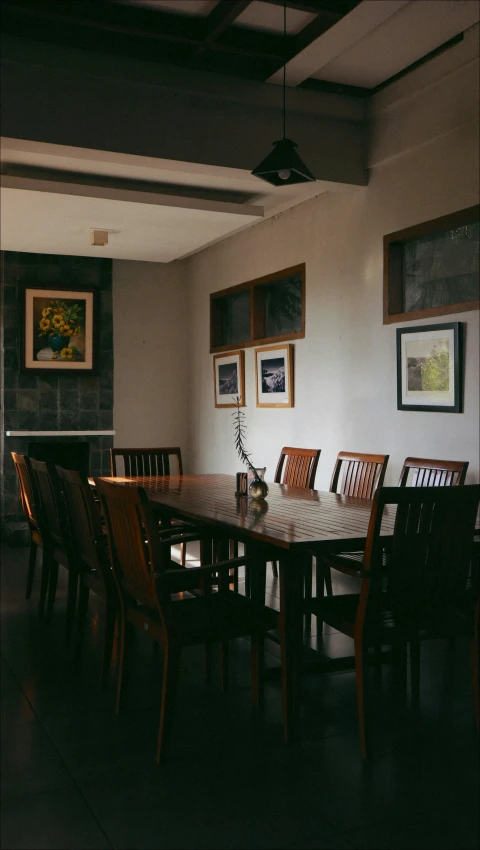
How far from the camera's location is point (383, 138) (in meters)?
4.97

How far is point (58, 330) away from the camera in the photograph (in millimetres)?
7367

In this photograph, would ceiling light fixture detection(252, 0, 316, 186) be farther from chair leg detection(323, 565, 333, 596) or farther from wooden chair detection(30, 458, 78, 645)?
chair leg detection(323, 565, 333, 596)

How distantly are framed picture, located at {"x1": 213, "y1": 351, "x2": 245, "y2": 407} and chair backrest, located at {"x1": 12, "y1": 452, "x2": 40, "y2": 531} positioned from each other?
103 inches

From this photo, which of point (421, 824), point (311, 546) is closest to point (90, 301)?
point (311, 546)

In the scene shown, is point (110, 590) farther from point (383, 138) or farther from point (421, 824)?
point (383, 138)

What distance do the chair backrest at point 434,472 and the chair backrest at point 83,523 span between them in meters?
1.66

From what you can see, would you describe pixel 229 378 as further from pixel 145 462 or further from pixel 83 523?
pixel 83 523

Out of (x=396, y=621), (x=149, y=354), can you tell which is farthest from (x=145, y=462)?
(x=396, y=621)

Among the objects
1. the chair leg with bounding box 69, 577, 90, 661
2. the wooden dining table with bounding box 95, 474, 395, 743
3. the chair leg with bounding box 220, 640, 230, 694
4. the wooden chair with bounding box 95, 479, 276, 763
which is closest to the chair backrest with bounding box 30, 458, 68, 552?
the chair leg with bounding box 69, 577, 90, 661

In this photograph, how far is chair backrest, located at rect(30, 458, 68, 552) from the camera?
385 cm

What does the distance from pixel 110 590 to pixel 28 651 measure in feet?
2.61

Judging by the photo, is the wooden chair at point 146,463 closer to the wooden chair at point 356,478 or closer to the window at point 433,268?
the wooden chair at point 356,478

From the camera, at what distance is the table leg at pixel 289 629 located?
2.70 metres

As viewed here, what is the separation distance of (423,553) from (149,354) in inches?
224
